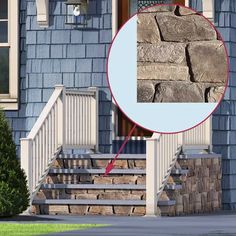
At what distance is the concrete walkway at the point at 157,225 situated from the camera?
17.3 meters

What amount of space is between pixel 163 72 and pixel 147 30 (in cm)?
78

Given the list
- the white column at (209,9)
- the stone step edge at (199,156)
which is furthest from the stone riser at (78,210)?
the white column at (209,9)

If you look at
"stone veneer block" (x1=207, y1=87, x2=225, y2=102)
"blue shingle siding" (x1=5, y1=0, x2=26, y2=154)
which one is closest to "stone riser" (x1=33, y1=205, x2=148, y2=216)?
"stone veneer block" (x1=207, y1=87, x2=225, y2=102)

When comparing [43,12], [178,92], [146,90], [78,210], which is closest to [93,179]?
[78,210]

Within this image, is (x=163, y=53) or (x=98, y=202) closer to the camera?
(x=98, y=202)

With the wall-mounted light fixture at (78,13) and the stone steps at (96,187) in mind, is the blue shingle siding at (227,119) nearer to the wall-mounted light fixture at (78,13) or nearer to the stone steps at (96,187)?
the stone steps at (96,187)

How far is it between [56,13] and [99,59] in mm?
1160

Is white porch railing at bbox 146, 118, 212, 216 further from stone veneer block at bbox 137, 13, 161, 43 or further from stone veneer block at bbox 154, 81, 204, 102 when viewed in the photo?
stone veneer block at bbox 137, 13, 161, 43

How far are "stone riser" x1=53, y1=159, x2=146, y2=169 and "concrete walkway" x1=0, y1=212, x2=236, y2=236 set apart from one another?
162cm

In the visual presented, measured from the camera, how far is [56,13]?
952 inches

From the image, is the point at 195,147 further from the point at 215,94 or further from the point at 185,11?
the point at 185,11

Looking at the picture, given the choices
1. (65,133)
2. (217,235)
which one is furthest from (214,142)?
(217,235)

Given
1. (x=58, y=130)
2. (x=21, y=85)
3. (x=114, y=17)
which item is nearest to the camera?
(x=58, y=130)

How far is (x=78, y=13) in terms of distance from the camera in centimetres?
2397
